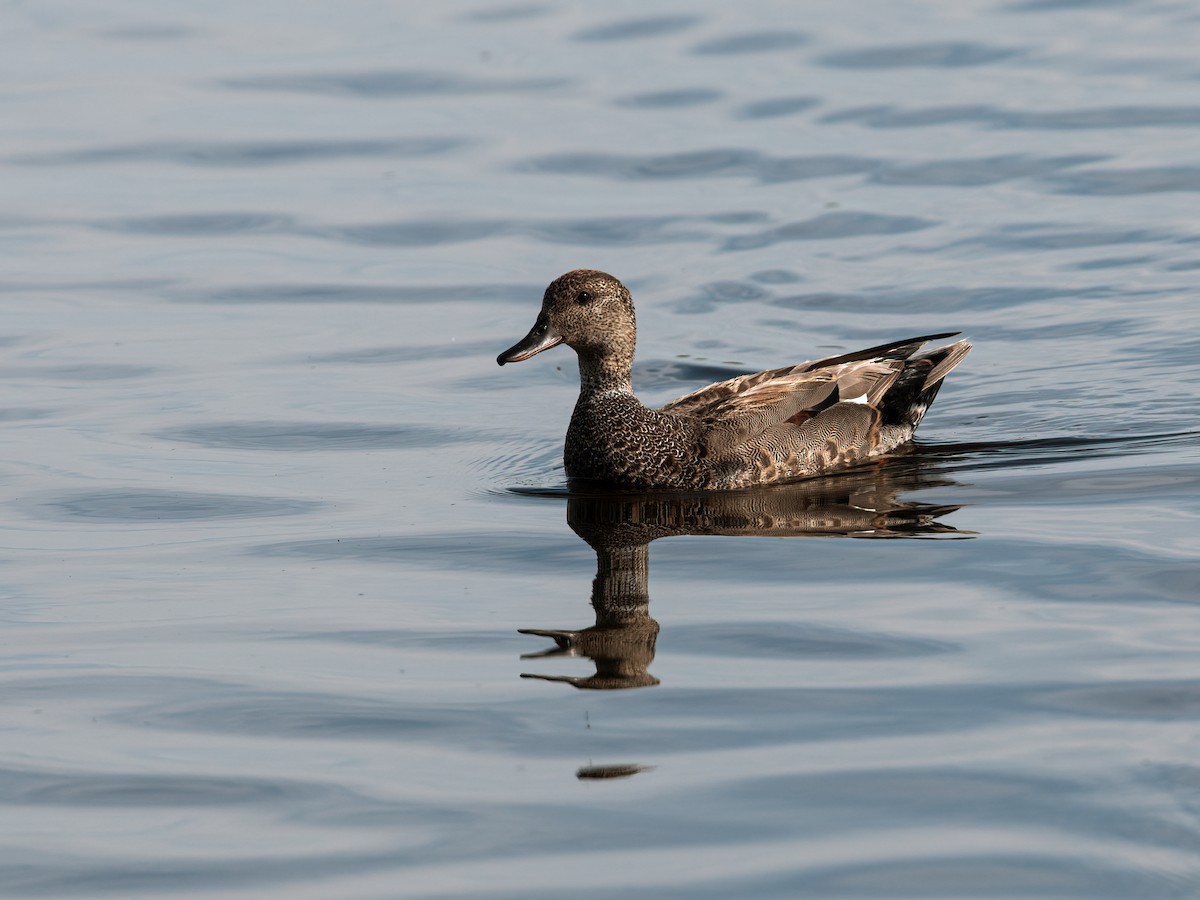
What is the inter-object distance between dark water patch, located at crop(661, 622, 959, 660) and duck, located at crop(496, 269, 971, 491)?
2817 millimetres

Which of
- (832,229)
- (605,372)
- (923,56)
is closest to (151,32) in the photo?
(923,56)

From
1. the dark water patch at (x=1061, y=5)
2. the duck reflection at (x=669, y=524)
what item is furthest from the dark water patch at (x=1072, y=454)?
the dark water patch at (x=1061, y=5)

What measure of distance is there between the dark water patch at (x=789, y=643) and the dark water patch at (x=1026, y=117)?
1370cm

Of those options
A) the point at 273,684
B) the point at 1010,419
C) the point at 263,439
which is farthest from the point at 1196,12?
the point at 273,684

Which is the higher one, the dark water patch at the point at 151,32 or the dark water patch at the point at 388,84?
the dark water patch at the point at 151,32

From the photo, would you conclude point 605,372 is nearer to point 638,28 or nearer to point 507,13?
point 638,28

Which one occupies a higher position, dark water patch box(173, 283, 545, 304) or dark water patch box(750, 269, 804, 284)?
dark water patch box(750, 269, 804, 284)

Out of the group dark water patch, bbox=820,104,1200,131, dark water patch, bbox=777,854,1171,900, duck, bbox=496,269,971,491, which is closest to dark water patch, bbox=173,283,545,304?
duck, bbox=496,269,971,491

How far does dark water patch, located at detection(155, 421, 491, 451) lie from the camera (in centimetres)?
1162

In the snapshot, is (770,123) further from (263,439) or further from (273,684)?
(273,684)

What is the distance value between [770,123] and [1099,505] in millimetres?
11949

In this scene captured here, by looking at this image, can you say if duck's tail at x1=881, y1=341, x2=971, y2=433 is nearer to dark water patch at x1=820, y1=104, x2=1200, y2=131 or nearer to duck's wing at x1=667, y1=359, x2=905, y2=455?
duck's wing at x1=667, y1=359, x2=905, y2=455

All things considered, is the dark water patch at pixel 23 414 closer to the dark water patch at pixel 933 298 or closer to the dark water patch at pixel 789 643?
the dark water patch at pixel 933 298

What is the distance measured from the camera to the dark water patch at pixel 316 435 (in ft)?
38.1
